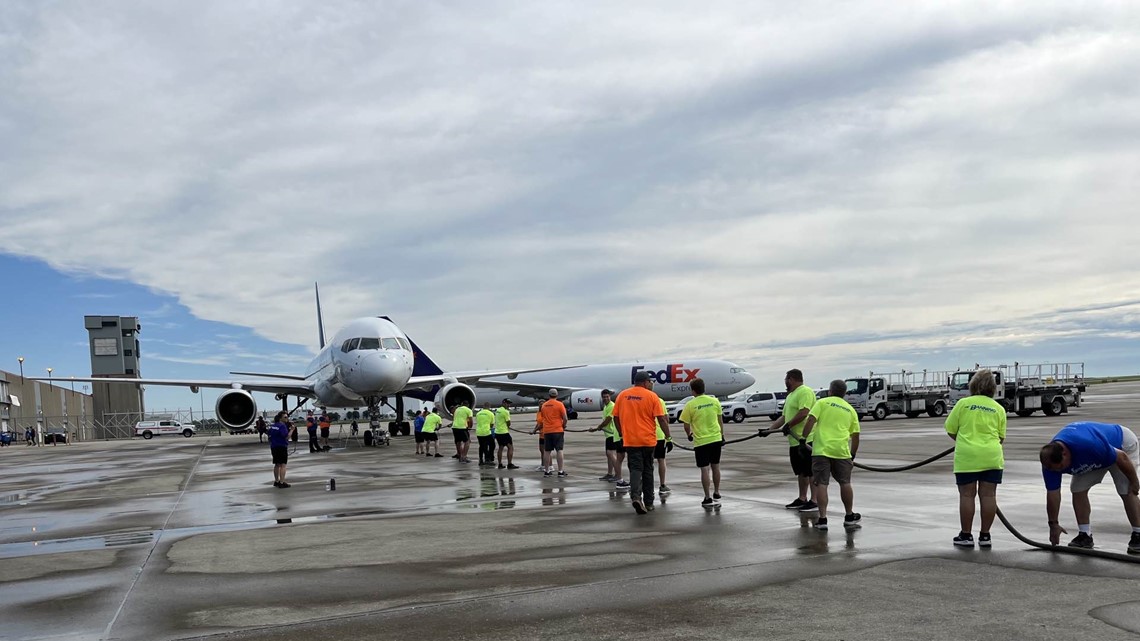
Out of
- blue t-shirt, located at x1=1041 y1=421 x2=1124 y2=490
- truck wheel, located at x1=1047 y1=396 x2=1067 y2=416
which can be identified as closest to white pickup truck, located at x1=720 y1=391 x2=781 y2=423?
truck wheel, located at x1=1047 y1=396 x2=1067 y2=416

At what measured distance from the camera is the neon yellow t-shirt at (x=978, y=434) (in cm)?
788

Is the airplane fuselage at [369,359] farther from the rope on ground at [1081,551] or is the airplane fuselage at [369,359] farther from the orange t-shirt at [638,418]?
the rope on ground at [1081,551]

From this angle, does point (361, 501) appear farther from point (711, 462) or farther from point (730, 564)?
point (730, 564)

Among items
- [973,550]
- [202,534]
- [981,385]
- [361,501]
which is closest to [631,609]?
[973,550]

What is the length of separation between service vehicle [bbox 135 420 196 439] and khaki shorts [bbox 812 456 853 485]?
253 ft

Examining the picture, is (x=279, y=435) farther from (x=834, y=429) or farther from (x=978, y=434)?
(x=978, y=434)

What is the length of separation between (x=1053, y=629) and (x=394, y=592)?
4.53 metres

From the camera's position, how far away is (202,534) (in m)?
10.4

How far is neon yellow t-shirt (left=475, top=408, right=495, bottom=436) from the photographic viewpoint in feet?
63.1

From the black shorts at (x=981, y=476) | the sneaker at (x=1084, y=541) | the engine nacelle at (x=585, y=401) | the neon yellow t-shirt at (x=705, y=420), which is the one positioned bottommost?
the engine nacelle at (x=585, y=401)

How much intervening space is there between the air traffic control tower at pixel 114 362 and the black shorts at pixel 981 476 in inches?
3555

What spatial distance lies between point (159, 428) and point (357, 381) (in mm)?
60110

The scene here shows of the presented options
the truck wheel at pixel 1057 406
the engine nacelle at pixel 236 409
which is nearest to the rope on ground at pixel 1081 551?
the engine nacelle at pixel 236 409

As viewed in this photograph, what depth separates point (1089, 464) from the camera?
7.36m
